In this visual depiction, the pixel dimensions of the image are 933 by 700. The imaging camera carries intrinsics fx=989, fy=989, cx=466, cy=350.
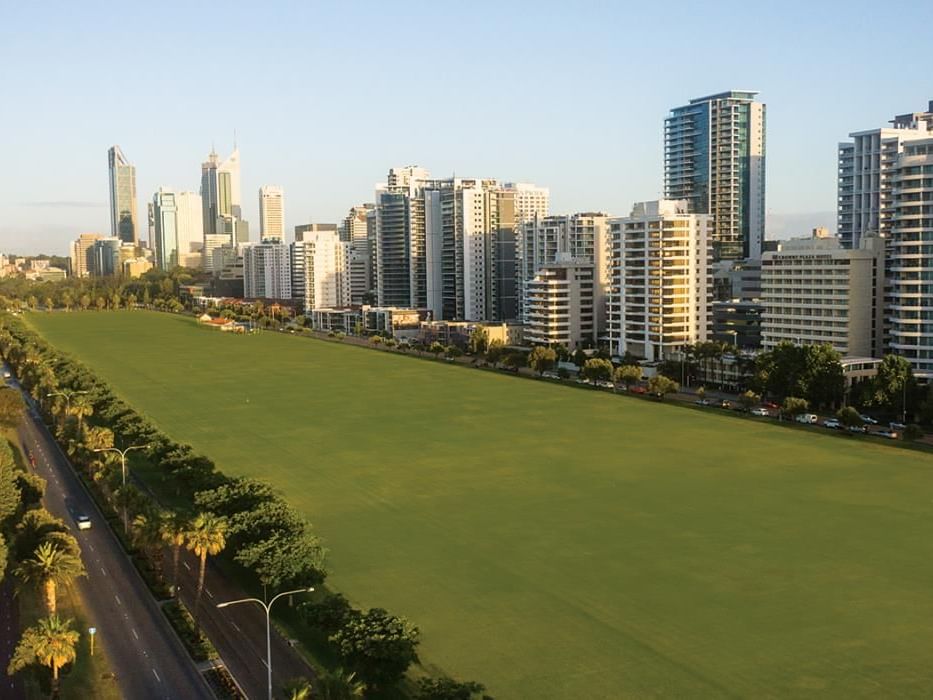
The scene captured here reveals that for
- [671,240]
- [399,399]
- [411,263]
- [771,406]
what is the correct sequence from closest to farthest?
[771,406]
[399,399]
[671,240]
[411,263]

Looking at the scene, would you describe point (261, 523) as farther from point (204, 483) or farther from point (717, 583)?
point (717, 583)

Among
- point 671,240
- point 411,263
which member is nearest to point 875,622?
point 671,240

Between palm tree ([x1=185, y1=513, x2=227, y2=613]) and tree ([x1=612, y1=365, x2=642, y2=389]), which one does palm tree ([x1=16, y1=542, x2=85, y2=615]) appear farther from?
tree ([x1=612, y1=365, x2=642, y2=389])

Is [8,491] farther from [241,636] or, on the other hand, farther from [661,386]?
[661,386]

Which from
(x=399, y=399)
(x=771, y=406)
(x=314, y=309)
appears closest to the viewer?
(x=771, y=406)

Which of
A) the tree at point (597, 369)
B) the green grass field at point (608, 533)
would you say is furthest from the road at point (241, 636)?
the tree at point (597, 369)

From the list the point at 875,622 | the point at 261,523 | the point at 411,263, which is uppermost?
the point at 411,263
